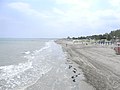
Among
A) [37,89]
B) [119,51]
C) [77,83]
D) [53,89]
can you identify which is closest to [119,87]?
[77,83]

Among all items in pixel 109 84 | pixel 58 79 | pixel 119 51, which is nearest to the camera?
pixel 109 84

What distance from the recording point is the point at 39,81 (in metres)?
16.5

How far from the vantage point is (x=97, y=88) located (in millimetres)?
13547

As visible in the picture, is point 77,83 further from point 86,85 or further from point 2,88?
point 2,88

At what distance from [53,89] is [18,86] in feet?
8.66

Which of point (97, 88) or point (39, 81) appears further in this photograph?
point (39, 81)

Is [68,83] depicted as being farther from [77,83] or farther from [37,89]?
[37,89]

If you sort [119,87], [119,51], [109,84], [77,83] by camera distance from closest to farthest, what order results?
[119,87] < [109,84] < [77,83] < [119,51]

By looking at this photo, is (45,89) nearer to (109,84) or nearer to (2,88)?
(2,88)

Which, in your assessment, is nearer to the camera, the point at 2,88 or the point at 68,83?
the point at 2,88

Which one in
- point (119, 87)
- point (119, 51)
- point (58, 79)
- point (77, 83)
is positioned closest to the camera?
point (119, 87)

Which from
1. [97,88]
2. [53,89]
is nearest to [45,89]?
[53,89]

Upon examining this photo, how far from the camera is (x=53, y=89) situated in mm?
13773

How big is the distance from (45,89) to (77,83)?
2.84 m
